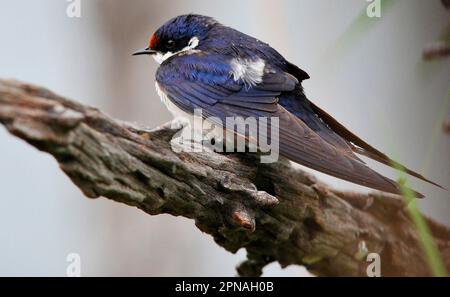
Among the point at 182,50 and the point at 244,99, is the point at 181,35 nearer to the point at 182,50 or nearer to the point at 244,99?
the point at 182,50

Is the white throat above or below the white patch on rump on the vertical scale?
above

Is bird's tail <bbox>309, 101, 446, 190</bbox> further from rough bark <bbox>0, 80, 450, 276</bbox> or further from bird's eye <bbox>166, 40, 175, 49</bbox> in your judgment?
bird's eye <bbox>166, 40, 175, 49</bbox>

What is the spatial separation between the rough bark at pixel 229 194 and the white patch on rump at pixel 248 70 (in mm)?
164

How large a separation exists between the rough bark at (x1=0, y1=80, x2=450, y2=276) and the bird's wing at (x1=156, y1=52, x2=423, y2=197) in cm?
10

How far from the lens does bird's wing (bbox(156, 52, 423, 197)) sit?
114 cm

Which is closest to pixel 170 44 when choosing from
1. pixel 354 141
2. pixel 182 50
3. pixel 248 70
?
pixel 182 50

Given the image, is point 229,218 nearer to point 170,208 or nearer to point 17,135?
point 170,208

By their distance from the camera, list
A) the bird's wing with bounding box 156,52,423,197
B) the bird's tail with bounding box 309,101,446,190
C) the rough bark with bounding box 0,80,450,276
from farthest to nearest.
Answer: the bird's tail with bounding box 309,101,446,190, the bird's wing with bounding box 156,52,423,197, the rough bark with bounding box 0,80,450,276

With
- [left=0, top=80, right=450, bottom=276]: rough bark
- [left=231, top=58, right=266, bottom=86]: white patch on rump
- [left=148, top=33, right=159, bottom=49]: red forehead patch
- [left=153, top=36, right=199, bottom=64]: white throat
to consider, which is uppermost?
[left=148, top=33, right=159, bottom=49]: red forehead patch

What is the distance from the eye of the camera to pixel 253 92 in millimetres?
1313

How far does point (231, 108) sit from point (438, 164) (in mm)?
410

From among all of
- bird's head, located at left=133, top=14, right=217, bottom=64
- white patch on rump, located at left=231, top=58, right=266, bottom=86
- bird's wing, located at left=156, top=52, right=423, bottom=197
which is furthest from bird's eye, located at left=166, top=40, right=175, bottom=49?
white patch on rump, located at left=231, top=58, right=266, bottom=86

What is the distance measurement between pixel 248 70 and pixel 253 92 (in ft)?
0.24

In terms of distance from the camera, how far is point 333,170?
1.09 m
